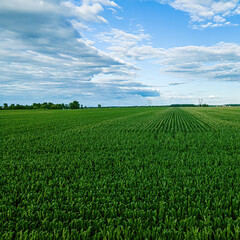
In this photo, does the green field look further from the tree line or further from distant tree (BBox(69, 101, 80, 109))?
distant tree (BBox(69, 101, 80, 109))

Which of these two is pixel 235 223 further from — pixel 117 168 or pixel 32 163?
pixel 32 163

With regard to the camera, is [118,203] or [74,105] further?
[74,105]

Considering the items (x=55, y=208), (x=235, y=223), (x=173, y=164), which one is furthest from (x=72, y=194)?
(x=173, y=164)

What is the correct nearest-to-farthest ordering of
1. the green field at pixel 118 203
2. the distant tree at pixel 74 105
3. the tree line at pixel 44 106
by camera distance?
the green field at pixel 118 203 → the tree line at pixel 44 106 → the distant tree at pixel 74 105

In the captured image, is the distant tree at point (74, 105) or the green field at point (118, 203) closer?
the green field at point (118, 203)

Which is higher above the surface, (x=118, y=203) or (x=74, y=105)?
(x=74, y=105)

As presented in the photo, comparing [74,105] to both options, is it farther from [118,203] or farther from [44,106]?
[118,203]

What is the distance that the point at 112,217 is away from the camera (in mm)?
4629

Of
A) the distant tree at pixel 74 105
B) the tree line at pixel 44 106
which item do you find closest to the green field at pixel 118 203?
the tree line at pixel 44 106

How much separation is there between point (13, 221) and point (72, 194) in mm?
1654

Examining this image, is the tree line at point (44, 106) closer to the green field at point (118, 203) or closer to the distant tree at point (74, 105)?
the distant tree at point (74, 105)

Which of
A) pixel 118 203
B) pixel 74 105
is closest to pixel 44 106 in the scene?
pixel 74 105

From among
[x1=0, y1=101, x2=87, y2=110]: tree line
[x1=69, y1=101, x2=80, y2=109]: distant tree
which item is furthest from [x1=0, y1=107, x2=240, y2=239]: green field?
[x1=69, y1=101, x2=80, y2=109]: distant tree

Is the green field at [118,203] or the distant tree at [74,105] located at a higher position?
the distant tree at [74,105]
